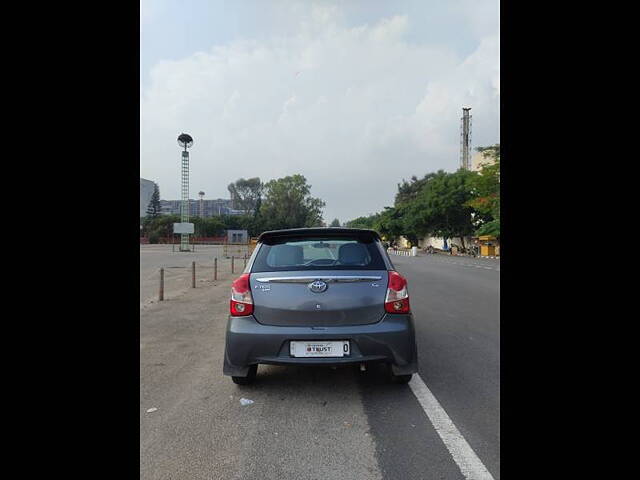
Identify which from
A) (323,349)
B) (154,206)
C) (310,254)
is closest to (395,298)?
(323,349)

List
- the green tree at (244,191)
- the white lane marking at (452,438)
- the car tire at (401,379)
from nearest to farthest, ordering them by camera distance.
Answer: the white lane marking at (452,438), the car tire at (401,379), the green tree at (244,191)

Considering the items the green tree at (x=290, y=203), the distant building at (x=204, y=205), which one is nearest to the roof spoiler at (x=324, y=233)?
the green tree at (x=290, y=203)

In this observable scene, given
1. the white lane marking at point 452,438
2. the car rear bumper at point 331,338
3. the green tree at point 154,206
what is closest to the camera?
the white lane marking at point 452,438

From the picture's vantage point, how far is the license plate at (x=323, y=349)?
3.21 m

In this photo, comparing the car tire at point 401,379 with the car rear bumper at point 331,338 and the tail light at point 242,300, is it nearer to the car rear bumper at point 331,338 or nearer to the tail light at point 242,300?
the car rear bumper at point 331,338

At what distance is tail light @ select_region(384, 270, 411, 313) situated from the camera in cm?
332

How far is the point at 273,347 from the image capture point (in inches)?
128

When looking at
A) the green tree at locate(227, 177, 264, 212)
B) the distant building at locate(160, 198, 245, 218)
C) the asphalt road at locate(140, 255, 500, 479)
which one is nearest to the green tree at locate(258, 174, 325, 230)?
the green tree at locate(227, 177, 264, 212)

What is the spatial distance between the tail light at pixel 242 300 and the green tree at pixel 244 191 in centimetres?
10187

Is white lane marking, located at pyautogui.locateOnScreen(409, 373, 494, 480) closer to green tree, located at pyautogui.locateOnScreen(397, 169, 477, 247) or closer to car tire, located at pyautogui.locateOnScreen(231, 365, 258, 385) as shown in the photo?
car tire, located at pyautogui.locateOnScreen(231, 365, 258, 385)
